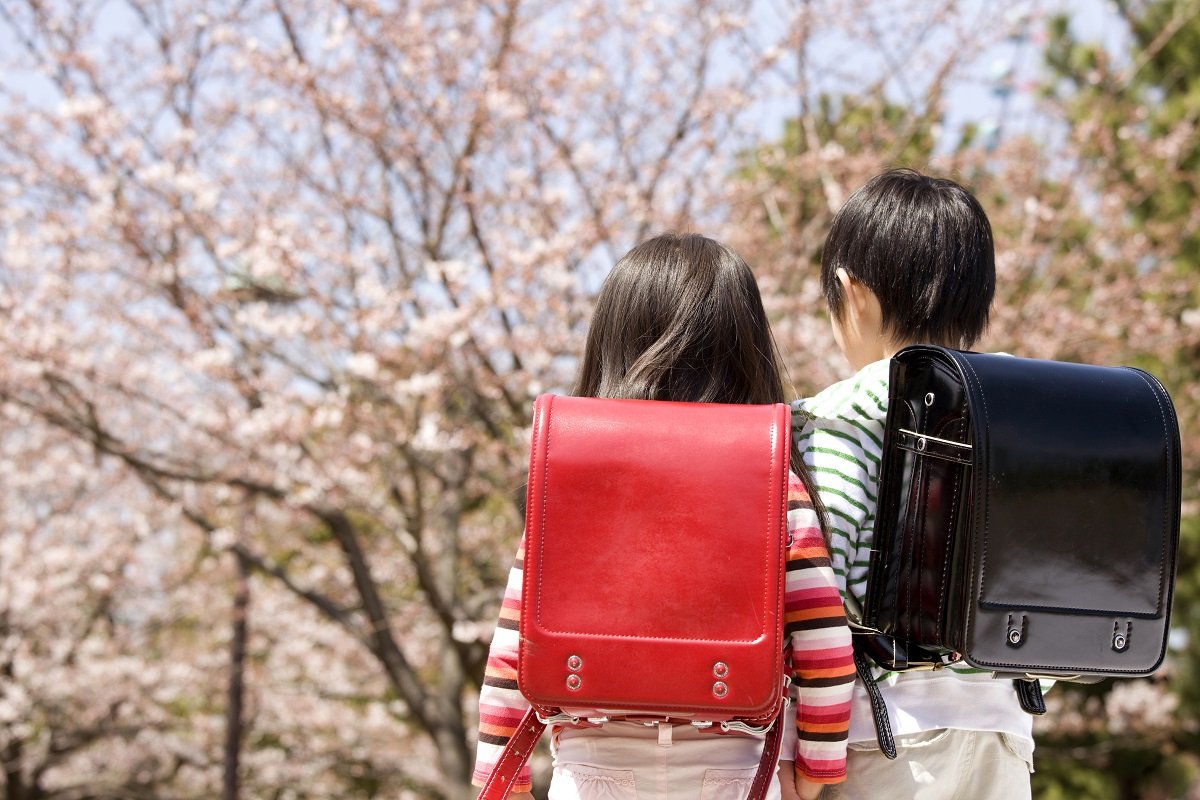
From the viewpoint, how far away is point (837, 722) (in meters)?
1.43

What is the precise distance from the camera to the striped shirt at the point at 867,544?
152cm

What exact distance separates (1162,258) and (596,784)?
6959 millimetres

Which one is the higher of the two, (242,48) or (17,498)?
(242,48)

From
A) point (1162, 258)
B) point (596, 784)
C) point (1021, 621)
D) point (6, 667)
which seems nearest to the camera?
point (1021, 621)

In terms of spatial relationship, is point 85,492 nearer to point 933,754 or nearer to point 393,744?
point 393,744

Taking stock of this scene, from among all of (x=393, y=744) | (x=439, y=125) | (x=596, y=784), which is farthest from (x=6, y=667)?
(x=596, y=784)

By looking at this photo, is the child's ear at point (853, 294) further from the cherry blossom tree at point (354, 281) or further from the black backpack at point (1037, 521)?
the cherry blossom tree at point (354, 281)

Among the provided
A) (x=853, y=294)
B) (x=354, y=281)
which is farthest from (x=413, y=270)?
(x=853, y=294)

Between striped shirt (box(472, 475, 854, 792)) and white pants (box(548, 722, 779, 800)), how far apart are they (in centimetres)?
7

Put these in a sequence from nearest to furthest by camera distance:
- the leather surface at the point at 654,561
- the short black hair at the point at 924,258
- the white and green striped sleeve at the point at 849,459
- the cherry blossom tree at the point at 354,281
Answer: the leather surface at the point at 654,561 < the white and green striped sleeve at the point at 849,459 < the short black hair at the point at 924,258 < the cherry blossom tree at the point at 354,281

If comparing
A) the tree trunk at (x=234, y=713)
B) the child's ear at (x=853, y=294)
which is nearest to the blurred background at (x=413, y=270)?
the tree trunk at (x=234, y=713)

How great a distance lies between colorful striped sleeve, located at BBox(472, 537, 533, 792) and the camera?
1461 millimetres

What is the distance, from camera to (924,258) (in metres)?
1.69

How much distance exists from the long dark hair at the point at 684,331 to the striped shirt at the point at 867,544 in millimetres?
50
